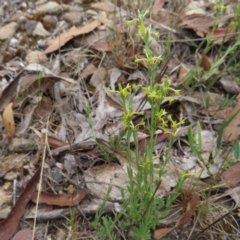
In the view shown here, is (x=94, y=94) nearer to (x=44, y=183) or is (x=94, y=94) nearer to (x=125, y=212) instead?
(x=44, y=183)

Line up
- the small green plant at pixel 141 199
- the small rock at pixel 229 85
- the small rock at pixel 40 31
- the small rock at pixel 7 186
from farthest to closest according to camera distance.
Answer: the small rock at pixel 40 31, the small rock at pixel 229 85, the small rock at pixel 7 186, the small green plant at pixel 141 199

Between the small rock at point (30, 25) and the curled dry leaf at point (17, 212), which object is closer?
the curled dry leaf at point (17, 212)

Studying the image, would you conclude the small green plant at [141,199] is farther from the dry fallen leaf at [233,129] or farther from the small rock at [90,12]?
the small rock at [90,12]

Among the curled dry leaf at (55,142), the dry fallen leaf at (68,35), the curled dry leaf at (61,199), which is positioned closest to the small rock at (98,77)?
the dry fallen leaf at (68,35)

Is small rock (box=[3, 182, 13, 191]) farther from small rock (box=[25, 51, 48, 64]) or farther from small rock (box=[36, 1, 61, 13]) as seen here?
small rock (box=[36, 1, 61, 13])

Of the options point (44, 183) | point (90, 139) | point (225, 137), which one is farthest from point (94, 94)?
point (225, 137)

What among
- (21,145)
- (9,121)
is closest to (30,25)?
(9,121)

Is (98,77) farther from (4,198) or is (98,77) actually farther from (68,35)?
(4,198)
